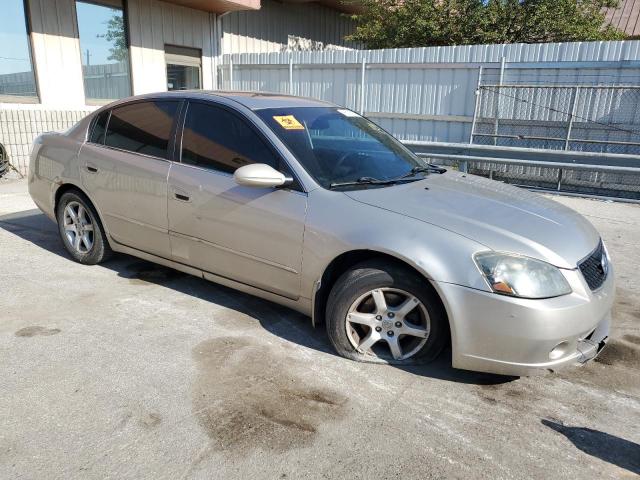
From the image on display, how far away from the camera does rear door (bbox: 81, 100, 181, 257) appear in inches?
158

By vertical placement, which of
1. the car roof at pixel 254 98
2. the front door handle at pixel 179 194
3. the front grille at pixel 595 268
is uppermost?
the car roof at pixel 254 98

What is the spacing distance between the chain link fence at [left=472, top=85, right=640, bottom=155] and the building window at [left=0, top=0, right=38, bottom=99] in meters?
8.89

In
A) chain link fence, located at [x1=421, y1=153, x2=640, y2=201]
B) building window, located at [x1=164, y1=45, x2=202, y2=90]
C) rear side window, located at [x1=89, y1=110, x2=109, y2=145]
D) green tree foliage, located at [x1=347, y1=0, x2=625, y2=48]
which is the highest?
green tree foliage, located at [x1=347, y1=0, x2=625, y2=48]

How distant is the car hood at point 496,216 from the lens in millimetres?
2830

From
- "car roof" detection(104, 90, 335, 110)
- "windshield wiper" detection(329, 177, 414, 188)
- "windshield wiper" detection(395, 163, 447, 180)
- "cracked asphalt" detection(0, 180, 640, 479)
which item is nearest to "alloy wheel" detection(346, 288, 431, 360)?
"cracked asphalt" detection(0, 180, 640, 479)

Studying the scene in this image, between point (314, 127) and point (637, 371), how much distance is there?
108 inches

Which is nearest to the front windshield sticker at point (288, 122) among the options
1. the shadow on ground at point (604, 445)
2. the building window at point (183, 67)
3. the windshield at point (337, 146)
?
the windshield at point (337, 146)

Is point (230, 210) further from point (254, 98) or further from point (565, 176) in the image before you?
point (565, 176)

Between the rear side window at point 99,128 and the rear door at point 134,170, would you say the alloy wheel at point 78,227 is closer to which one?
the rear door at point 134,170

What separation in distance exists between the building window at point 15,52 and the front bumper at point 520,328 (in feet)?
31.2

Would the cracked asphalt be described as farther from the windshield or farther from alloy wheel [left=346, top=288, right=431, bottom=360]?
the windshield

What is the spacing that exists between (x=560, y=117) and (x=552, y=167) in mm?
2049

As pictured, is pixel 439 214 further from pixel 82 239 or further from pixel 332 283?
pixel 82 239

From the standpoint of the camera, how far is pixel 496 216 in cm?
310
